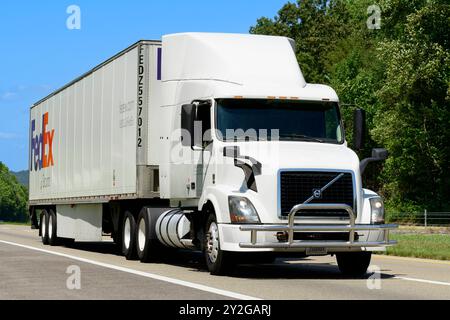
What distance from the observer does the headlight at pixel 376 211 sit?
48.5ft

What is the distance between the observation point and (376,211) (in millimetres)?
14828

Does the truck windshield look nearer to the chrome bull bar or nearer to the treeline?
the chrome bull bar

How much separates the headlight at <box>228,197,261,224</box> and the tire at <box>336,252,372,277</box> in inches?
84.2

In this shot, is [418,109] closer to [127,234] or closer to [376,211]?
[127,234]

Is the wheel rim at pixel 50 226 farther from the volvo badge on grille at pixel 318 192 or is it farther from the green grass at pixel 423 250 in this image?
the volvo badge on grille at pixel 318 192

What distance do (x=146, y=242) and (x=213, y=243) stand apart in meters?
3.63

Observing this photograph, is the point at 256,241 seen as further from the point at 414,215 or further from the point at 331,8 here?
the point at 331,8

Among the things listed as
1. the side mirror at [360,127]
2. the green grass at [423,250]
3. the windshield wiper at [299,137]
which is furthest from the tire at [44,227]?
the side mirror at [360,127]

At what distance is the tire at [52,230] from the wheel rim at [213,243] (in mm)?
13022

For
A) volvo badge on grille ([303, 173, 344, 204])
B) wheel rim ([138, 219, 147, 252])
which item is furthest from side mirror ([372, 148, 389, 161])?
wheel rim ([138, 219, 147, 252])

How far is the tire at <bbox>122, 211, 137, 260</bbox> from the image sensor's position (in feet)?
63.8

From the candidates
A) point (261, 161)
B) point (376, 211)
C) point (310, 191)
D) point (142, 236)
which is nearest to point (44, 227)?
point (142, 236)

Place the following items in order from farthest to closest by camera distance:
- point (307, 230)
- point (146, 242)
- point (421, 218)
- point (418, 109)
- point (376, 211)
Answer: point (418, 109)
point (421, 218)
point (146, 242)
point (376, 211)
point (307, 230)
